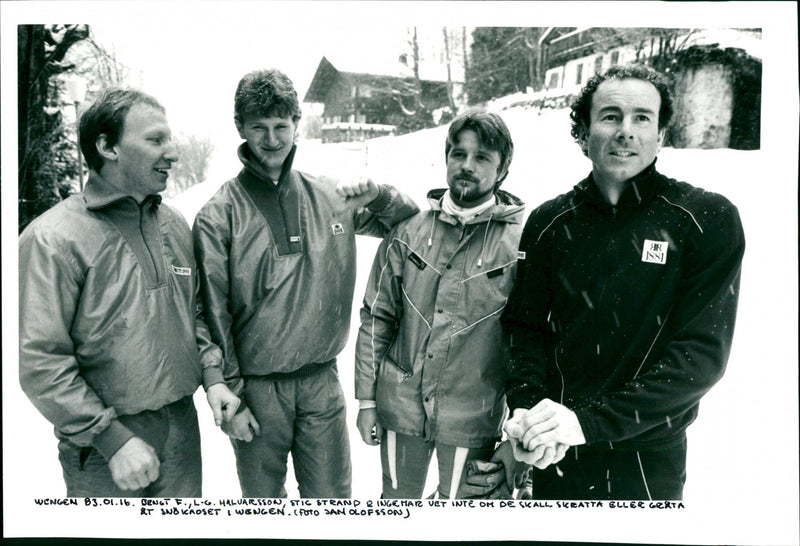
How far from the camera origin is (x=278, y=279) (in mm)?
2561

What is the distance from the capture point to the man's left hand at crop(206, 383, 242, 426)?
2523mm

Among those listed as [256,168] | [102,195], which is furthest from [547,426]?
[102,195]

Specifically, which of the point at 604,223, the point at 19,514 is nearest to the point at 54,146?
the point at 19,514

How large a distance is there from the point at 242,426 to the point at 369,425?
0.53 metres

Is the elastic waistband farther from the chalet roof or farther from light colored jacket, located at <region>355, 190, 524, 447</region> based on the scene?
the chalet roof

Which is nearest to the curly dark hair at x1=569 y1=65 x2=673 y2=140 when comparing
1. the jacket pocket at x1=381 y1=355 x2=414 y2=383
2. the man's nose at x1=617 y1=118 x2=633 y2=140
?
the man's nose at x1=617 y1=118 x2=633 y2=140

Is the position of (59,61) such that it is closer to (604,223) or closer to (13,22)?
(13,22)

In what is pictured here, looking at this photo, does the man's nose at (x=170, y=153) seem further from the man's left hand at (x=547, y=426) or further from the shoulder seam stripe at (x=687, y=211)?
the shoulder seam stripe at (x=687, y=211)

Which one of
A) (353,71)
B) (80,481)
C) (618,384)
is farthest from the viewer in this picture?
(353,71)

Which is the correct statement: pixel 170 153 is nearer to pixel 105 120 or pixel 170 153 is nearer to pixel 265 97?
pixel 105 120

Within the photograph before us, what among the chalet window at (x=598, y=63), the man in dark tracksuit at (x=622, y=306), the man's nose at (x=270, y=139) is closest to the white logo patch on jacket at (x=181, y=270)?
the man's nose at (x=270, y=139)

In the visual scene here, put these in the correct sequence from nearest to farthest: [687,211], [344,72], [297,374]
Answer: [687,211], [297,374], [344,72]

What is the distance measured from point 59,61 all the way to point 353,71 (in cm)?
136

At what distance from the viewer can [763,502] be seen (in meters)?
2.80
